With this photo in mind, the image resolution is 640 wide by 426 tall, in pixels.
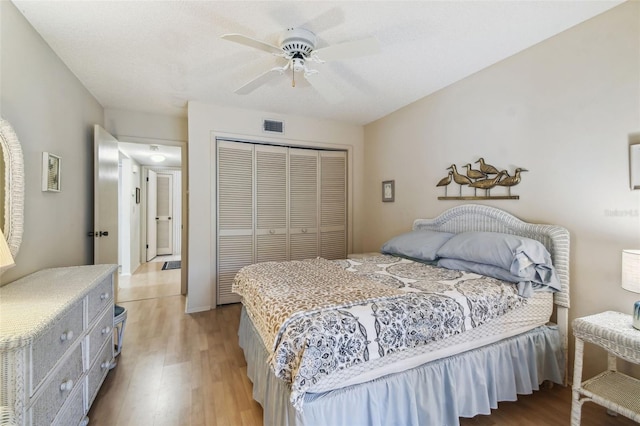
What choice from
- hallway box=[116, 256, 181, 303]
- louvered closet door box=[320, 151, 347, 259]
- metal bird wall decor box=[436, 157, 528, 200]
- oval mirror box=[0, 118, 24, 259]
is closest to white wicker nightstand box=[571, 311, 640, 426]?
metal bird wall decor box=[436, 157, 528, 200]

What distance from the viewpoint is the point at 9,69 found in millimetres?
1682

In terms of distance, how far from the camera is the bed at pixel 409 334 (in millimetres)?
1327

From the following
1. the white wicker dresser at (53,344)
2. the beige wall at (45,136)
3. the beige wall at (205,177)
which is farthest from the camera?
the beige wall at (205,177)

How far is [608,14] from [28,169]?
3874 millimetres

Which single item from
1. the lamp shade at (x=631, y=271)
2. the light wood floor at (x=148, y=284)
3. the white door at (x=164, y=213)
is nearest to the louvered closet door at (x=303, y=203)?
the light wood floor at (x=148, y=284)

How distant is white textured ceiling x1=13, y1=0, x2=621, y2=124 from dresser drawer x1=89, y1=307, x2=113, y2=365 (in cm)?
197

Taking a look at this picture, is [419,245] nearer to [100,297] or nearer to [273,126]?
[273,126]

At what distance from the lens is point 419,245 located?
8.94ft

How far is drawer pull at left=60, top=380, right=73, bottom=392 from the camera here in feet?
4.49

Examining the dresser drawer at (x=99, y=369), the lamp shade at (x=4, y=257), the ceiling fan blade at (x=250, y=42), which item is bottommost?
the dresser drawer at (x=99, y=369)

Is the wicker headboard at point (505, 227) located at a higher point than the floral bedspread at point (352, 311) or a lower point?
higher

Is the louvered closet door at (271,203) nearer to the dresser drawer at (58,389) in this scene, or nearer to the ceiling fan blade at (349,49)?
the ceiling fan blade at (349,49)

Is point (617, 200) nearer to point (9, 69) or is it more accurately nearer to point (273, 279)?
point (273, 279)

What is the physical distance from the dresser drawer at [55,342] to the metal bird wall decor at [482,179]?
10.2ft
